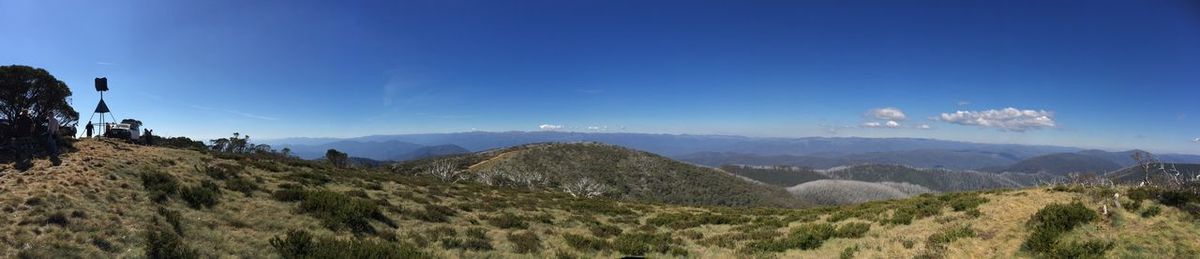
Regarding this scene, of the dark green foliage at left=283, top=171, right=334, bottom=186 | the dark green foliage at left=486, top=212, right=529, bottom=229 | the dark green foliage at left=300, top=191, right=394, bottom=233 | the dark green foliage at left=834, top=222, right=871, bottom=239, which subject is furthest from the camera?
the dark green foliage at left=283, top=171, right=334, bottom=186

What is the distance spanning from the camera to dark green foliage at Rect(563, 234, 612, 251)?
16.7 metres

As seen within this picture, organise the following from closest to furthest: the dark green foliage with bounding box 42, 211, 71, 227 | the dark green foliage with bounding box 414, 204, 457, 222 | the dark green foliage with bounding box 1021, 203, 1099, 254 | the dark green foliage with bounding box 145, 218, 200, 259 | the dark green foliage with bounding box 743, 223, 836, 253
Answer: the dark green foliage with bounding box 145, 218, 200, 259
the dark green foliage with bounding box 42, 211, 71, 227
the dark green foliage with bounding box 1021, 203, 1099, 254
the dark green foliage with bounding box 743, 223, 836, 253
the dark green foliage with bounding box 414, 204, 457, 222

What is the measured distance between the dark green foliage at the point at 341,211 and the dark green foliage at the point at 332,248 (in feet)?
6.39

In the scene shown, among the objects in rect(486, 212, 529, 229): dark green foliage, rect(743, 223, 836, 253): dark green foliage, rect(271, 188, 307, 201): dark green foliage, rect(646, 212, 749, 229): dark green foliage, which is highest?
rect(271, 188, 307, 201): dark green foliage

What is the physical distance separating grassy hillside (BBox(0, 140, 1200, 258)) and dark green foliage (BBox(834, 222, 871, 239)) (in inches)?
3.8

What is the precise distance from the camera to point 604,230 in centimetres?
2142

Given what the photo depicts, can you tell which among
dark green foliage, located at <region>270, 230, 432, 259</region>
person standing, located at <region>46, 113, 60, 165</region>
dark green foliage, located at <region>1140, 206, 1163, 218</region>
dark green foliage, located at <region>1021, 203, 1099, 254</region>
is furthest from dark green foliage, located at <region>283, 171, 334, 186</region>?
dark green foliage, located at <region>1140, 206, 1163, 218</region>

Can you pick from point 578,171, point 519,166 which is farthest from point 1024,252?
point 578,171

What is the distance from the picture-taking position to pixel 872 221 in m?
18.6

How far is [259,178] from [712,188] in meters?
114

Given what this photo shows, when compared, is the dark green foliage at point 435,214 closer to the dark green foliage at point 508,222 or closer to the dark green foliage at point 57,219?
the dark green foliage at point 508,222

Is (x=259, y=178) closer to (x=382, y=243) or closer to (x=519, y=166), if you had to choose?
(x=382, y=243)

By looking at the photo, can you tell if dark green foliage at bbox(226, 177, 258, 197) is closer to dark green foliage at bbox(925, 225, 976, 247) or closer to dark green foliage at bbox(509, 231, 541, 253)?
dark green foliage at bbox(509, 231, 541, 253)

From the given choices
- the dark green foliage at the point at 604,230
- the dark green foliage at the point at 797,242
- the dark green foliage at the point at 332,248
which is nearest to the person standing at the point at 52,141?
the dark green foliage at the point at 332,248
